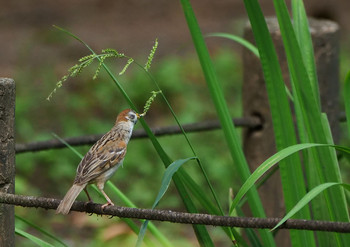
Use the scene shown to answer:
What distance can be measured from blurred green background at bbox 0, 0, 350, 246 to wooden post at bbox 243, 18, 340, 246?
140 cm

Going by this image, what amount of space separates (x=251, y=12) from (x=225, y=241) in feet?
13.2

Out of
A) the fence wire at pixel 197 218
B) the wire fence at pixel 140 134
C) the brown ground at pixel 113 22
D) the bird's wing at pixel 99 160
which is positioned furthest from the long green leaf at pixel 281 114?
the brown ground at pixel 113 22

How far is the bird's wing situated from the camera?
102 inches

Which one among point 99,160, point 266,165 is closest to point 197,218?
point 266,165

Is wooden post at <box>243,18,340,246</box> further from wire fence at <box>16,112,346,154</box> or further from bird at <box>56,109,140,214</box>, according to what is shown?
bird at <box>56,109,140,214</box>

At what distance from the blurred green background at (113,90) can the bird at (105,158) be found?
244cm

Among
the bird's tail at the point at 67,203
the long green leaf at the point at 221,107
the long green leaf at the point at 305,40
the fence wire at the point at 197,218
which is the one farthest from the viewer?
the long green leaf at the point at 305,40

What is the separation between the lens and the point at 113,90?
8.16m

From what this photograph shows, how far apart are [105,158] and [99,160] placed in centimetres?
2

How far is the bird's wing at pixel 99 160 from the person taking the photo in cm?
259

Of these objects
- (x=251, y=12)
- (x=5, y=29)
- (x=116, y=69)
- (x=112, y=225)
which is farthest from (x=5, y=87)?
(x=5, y=29)

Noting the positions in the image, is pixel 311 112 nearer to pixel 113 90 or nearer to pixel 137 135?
pixel 137 135

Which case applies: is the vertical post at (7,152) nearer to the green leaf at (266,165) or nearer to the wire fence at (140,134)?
Answer: the green leaf at (266,165)

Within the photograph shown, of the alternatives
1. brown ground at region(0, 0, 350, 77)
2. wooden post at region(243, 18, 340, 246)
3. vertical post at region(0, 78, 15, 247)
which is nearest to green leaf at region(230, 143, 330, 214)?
vertical post at region(0, 78, 15, 247)
